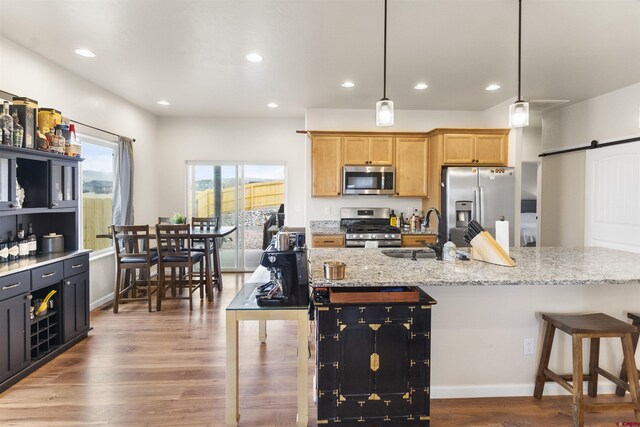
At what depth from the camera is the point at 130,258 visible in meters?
4.18

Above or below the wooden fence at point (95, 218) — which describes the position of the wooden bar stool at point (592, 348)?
below

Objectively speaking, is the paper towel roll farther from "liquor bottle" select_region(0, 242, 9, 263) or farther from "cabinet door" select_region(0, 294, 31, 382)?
"liquor bottle" select_region(0, 242, 9, 263)

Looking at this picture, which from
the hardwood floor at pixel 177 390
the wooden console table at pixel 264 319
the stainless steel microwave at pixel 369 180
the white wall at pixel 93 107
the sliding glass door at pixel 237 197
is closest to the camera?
the wooden console table at pixel 264 319

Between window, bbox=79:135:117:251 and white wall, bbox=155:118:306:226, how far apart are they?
1274 millimetres

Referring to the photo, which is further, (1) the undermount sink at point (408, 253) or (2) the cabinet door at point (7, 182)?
(1) the undermount sink at point (408, 253)

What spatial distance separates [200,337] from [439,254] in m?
2.38

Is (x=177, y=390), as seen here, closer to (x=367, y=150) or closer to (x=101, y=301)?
(x=101, y=301)

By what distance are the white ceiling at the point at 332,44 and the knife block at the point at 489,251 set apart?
162 centimetres

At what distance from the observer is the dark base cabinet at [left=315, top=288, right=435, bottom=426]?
6.26ft

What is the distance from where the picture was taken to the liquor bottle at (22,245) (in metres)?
2.85

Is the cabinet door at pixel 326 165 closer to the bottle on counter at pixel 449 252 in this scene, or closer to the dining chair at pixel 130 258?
the dining chair at pixel 130 258

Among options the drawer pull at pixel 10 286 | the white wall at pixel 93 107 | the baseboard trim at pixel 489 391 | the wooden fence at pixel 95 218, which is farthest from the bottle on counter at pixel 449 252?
the wooden fence at pixel 95 218

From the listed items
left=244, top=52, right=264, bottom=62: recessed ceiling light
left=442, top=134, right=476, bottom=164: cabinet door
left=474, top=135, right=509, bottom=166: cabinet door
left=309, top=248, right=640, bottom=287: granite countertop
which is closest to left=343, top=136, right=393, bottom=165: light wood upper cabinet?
left=442, top=134, right=476, bottom=164: cabinet door

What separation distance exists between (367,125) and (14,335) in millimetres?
4600
